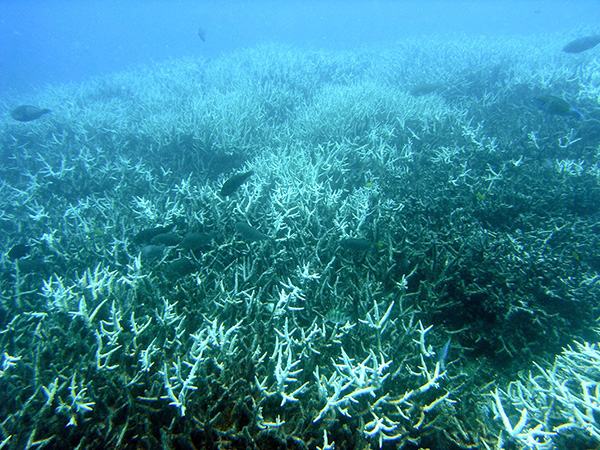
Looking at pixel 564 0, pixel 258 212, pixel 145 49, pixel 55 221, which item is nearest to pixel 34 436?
pixel 258 212

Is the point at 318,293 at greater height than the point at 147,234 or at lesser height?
lesser

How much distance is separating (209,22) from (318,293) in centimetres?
10655

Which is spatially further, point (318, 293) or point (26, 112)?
point (26, 112)

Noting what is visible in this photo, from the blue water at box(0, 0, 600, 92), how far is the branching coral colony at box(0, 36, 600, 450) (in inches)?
1843

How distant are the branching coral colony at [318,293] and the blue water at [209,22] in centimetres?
4682

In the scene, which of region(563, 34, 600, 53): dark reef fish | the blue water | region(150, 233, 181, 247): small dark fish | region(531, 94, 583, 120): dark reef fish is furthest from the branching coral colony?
the blue water

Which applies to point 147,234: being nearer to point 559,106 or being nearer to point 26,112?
point 26,112

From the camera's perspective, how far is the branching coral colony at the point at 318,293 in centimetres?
174

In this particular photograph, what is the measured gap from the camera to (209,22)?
8381 centimetres

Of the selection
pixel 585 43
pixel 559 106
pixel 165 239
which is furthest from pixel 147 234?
pixel 585 43

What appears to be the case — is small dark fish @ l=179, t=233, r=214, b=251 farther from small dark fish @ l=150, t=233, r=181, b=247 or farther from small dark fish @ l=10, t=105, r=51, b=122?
small dark fish @ l=10, t=105, r=51, b=122

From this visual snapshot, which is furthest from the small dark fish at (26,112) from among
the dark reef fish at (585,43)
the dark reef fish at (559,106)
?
the dark reef fish at (585,43)

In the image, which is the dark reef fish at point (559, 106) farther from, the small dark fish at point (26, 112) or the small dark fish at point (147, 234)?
the small dark fish at point (26, 112)

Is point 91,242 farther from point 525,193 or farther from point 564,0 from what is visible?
point 564,0
